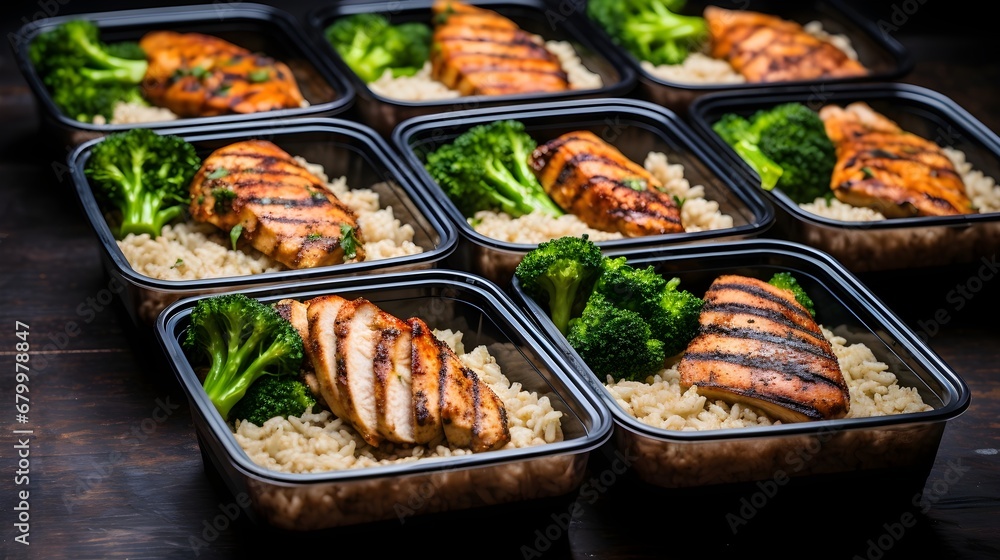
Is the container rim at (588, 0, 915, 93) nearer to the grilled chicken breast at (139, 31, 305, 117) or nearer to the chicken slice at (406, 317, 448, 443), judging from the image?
the grilled chicken breast at (139, 31, 305, 117)

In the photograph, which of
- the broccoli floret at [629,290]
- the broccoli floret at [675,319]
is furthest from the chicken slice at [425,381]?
the broccoli floret at [675,319]

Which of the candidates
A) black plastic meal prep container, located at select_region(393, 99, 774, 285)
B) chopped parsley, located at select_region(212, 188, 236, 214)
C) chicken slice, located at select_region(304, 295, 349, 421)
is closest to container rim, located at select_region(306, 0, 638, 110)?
black plastic meal prep container, located at select_region(393, 99, 774, 285)

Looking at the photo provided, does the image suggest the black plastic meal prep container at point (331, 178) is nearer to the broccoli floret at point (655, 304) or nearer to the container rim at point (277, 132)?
the container rim at point (277, 132)

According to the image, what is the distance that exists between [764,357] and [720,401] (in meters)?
0.19

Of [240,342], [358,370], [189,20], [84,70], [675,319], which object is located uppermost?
[675,319]

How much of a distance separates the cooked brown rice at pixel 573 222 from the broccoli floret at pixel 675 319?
0.68m

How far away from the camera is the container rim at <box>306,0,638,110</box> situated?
4941mm

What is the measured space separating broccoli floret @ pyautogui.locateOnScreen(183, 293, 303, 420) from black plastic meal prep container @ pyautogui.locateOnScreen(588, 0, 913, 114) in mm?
2515

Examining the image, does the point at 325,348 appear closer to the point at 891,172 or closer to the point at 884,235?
the point at 884,235

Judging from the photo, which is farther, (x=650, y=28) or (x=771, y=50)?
(x=650, y=28)

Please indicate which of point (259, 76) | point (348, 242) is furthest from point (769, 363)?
point (259, 76)

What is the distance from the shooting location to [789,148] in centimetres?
471

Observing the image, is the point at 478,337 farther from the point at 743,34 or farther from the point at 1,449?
the point at 743,34

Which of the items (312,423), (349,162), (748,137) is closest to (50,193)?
(349,162)
